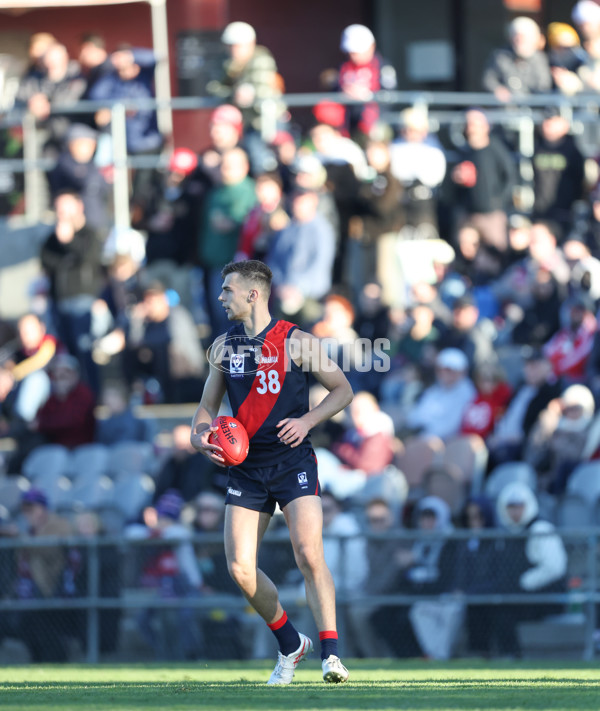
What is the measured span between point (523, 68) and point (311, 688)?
10.1 m

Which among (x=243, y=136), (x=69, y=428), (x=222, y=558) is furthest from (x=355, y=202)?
(x=222, y=558)

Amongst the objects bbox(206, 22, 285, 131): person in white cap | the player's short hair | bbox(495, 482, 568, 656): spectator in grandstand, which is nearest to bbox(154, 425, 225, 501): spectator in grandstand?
bbox(495, 482, 568, 656): spectator in grandstand

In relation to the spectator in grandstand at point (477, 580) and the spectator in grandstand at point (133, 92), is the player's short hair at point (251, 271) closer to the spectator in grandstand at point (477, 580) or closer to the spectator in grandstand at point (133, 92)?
the spectator in grandstand at point (477, 580)

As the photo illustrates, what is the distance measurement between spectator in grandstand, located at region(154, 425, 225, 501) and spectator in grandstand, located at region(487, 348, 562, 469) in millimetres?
2350

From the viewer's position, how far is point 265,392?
747 cm

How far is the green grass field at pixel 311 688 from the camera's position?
20.9ft

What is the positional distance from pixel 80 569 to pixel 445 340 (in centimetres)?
405

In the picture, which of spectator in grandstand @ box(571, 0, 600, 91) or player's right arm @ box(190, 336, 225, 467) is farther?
spectator in grandstand @ box(571, 0, 600, 91)

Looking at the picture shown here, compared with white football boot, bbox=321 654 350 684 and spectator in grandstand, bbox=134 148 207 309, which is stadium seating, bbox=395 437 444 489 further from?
white football boot, bbox=321 654 350 684

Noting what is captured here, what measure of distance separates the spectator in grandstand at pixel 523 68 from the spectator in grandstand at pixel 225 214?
3.17 meters

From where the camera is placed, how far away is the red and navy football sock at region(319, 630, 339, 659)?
730cm

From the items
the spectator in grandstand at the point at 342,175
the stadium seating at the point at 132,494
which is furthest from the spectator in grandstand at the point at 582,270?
the stadium seating at the point at 132,494

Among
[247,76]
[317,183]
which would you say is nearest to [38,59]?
[247,76]

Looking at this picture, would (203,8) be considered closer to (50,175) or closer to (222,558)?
(50,175)
